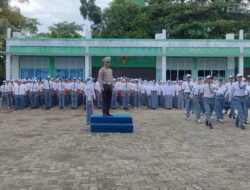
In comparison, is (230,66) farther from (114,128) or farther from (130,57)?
(114,128)

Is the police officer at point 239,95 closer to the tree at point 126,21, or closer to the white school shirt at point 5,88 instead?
the white school shirt at point 5,88

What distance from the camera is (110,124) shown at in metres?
14.2

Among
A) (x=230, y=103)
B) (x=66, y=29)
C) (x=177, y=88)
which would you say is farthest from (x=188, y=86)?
(x=66, y=29)

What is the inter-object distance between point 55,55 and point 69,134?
81.7 ft

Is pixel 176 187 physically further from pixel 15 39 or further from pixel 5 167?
pixel 15 39

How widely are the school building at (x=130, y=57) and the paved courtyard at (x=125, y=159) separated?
22436 mm

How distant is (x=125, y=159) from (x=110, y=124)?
4.60 metres

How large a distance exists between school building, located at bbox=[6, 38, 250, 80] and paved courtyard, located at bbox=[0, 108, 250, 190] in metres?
22.4

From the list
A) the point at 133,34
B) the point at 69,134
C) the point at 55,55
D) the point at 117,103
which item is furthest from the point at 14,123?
the point at 133,34

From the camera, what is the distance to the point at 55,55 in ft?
124

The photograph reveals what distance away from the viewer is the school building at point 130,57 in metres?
37.4

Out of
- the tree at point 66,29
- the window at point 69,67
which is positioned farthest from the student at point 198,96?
the tree at point 66,29

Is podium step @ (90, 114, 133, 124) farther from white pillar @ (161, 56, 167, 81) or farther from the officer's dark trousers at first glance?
white pillar @ (161, 56, 167, 81)

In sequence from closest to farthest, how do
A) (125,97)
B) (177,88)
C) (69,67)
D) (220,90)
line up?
(220,90)
(125,97)
(177,88)
(69,67)
